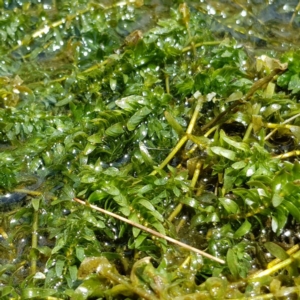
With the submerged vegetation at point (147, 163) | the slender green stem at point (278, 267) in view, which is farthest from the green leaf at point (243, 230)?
the slender green stem at point (278, 267)

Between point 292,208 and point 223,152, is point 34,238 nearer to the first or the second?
point 223,152

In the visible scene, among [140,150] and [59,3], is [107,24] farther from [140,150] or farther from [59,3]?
[140,150]

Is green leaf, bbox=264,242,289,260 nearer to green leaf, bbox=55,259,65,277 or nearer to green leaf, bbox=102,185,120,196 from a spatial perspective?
green leaf, bbox=102,185,120,196

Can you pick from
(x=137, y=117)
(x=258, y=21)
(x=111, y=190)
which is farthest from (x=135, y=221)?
(x=258, y=21)

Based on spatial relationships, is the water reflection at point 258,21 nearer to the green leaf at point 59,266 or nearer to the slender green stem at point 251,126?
the slender green stem at point 251,126

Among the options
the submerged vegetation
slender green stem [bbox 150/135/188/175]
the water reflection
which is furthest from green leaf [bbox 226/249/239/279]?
the water reflection

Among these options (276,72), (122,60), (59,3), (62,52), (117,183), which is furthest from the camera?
(59,3)

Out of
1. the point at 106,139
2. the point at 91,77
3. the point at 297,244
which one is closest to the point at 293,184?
the point at 297,244
